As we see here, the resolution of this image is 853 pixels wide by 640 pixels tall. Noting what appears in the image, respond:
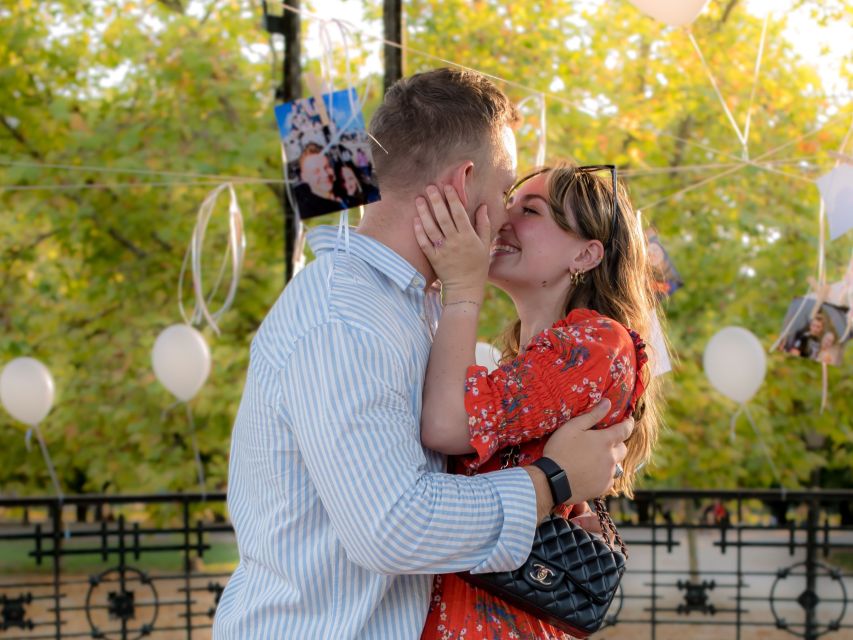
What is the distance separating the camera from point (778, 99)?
748 centimetres

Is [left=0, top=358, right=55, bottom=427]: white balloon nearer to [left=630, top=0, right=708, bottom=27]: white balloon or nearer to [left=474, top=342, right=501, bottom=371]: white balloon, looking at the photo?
[left=474, top=342, right=501, bottom=371]: white balloon

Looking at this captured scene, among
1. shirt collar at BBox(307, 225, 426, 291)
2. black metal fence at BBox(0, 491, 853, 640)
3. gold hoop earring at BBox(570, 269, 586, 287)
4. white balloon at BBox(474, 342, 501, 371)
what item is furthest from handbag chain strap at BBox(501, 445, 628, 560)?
black metal fence at BBox(0, 491, 853, 640)

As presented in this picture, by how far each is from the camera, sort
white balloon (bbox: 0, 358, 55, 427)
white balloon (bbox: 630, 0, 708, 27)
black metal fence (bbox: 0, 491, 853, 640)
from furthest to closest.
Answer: white balloon (bbox: 0, 358, 55, 427)
black metal fence (bbox: 0, 491, 853, 640)
white balloon (bbox: 630, 0, 708, 27)

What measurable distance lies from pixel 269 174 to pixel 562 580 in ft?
19.6

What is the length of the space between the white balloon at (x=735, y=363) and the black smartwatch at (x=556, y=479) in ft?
13.8

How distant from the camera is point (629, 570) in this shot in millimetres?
4902

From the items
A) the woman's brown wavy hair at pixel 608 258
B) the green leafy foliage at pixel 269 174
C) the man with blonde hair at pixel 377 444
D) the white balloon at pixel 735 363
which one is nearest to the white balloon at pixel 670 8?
the woman's brown wavy hair at pixel 608 258

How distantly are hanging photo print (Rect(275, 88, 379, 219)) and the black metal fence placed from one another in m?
2.92

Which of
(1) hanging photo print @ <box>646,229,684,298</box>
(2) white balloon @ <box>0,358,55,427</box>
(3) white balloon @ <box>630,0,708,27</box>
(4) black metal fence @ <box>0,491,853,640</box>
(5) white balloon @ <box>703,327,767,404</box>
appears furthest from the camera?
(2) white balloon @ <box>0,358,55,427</box>

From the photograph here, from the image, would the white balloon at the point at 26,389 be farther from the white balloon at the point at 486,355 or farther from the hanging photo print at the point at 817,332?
the hanging photo print at the point at 817,332

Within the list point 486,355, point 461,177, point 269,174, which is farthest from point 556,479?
point 269,174

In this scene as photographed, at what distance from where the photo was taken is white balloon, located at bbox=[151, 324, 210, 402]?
217 inches

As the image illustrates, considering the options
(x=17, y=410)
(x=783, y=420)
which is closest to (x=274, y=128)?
(x=17, y=410)

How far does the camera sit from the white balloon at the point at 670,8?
326cm
